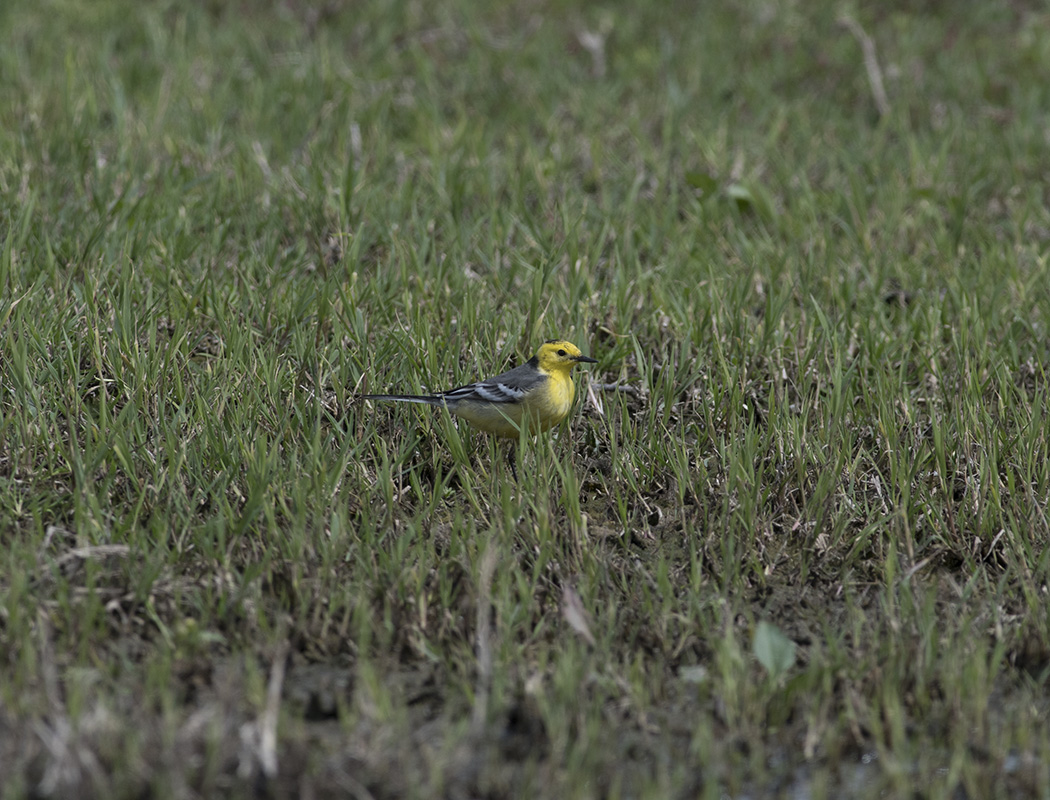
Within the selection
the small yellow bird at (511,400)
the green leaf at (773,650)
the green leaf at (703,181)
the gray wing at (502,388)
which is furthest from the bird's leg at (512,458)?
the green leaf at (703,181)

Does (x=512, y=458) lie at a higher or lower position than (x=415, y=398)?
lower

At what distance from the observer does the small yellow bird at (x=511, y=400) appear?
14.5ft

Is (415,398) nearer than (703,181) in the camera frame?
Yes

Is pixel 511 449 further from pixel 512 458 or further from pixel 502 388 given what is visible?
pixel 502 388

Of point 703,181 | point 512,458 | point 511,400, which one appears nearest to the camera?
point 511,400


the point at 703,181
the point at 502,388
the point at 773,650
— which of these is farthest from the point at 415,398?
the point at 703,181

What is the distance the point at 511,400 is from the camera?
14.5 feet

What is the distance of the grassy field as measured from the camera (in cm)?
313

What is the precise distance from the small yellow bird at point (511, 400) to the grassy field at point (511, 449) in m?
0.17

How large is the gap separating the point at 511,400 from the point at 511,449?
595 millimetres

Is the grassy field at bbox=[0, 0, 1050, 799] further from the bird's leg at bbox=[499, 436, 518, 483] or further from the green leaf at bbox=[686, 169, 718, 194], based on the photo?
the bird's leg at bbox=[499, 436, 518, 483]

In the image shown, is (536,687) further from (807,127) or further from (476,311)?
(807,127)

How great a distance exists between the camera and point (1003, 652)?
3.47m

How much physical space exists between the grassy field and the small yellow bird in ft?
0.57
